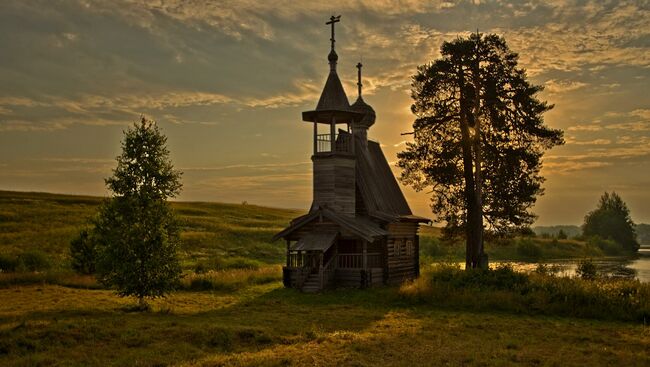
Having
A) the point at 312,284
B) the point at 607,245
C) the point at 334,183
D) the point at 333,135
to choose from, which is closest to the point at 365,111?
the point at 333,135

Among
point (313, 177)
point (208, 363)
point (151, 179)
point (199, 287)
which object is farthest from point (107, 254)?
point (313, 177)

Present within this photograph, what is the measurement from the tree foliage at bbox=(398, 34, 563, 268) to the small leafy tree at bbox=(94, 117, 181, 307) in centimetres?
1717

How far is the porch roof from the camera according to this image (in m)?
29.8

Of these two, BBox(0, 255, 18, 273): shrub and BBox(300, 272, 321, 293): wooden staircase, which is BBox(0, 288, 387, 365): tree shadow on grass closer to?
BBox(300, 272, 321, 293): wooden staircase

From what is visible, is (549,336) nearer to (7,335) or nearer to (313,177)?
(7,335)

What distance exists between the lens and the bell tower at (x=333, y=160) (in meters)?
32.9

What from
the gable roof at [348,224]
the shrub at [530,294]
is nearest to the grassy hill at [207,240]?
the gable roof at [348,224]

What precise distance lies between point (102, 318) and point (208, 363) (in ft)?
25.6

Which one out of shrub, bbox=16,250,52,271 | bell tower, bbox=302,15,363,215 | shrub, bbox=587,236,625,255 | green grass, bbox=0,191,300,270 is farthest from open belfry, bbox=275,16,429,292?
shrub, bbox=587,236,625,255

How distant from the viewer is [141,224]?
900 inches

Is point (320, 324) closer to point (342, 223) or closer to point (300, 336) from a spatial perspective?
point (300, 336)

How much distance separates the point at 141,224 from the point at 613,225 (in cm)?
8968

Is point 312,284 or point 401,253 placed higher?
point 401,253

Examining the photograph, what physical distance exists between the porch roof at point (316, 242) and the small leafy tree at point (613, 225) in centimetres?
7405
